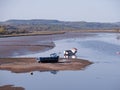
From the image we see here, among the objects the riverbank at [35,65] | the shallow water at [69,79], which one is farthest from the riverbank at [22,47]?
the shallow water at [69,79]

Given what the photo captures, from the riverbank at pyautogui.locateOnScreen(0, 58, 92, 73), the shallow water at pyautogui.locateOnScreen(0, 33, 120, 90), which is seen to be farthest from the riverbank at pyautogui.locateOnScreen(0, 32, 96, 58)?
the shallow water at pyautogui.locateOnScreen(0, 33, 120, 90)

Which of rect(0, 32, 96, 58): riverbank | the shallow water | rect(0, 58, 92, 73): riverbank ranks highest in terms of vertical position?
the shallow water

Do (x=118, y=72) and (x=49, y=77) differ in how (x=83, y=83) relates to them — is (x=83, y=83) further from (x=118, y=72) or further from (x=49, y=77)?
(x=118, y=72)

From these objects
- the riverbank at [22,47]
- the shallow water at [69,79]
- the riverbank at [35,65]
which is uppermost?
the shallow water at [69,79]

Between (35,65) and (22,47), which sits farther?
(22,47)

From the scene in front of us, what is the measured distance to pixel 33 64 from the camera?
4131cm

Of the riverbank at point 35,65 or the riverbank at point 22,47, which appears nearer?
the riverbank at point 35,65

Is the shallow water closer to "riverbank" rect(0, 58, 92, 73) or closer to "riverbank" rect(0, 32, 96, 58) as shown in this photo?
"riverbank" rect(0, 58, 92, 73)

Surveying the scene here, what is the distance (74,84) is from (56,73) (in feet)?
21.6

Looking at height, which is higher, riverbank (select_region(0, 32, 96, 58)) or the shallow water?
the shallow water

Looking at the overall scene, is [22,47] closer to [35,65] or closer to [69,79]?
[35,65]

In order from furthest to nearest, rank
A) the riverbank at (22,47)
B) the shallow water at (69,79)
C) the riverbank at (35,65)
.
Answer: the riverbank at (22,47), the riverbank at (35,65), the shallow water at (69,79)

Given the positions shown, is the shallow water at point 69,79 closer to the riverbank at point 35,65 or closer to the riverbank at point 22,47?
the riverbank at point 35,65

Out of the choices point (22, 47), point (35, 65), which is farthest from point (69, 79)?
point (22, 47)
